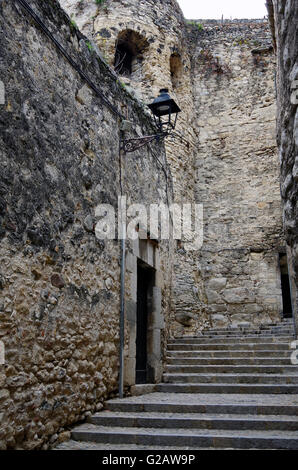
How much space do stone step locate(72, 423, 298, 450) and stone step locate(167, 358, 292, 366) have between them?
8.14 feet

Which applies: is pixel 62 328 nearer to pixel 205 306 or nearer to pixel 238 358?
pixel 238 358

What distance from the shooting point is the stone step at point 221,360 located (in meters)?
5.75

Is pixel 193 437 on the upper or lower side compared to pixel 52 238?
lower

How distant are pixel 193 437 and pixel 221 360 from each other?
286 centimetres

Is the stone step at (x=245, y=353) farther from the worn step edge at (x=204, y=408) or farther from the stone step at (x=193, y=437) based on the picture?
the stone step at (x=193, y=437)

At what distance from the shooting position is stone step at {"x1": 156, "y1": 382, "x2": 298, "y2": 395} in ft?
15.8

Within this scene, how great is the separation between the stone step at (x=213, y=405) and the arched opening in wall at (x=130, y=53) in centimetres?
856

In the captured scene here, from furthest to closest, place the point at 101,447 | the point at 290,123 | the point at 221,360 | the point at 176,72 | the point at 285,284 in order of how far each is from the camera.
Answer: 1. the point at 176,72
2. the point at 285,284
3. the point at 221,360
4. the point at 101,447
5. the point at 290,123

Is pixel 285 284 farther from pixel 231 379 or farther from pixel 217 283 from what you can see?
pixel 231 379

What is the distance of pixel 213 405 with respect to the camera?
4031mm

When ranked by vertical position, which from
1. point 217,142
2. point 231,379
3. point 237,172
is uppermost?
point 217,142

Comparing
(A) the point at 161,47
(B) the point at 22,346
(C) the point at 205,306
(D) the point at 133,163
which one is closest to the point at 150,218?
(D) the point at 133,163

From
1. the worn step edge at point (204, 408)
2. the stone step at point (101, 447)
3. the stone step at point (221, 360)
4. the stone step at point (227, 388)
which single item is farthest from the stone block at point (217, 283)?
the stone step at point (101, 447)

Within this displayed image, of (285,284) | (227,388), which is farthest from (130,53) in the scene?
(227,388)
